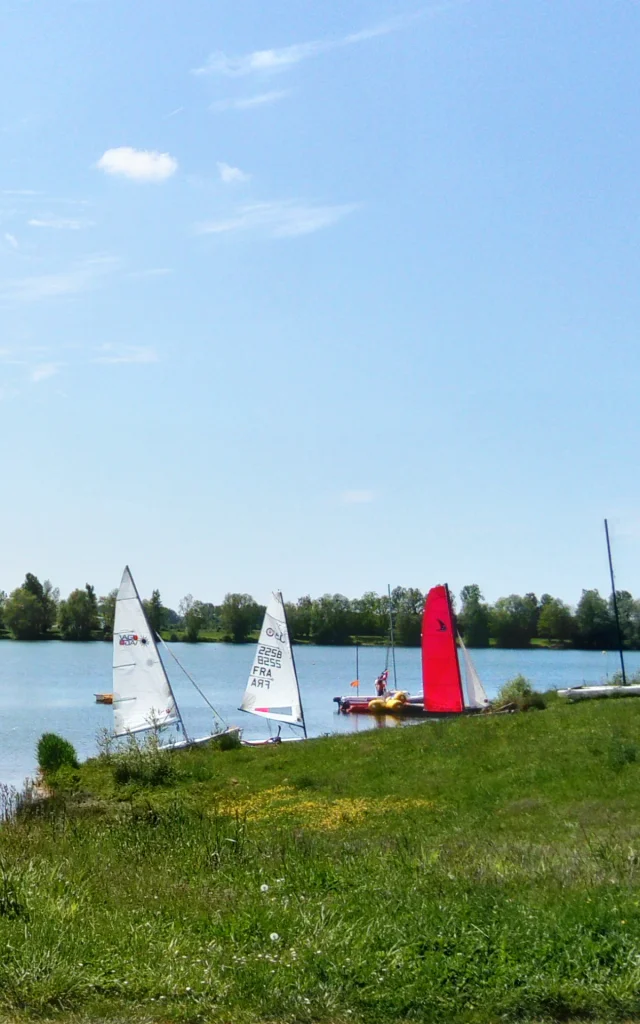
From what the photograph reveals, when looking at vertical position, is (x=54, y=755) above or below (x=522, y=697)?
below

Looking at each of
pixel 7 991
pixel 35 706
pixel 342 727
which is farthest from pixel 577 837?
pixel 35 706

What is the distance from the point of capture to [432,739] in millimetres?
25625

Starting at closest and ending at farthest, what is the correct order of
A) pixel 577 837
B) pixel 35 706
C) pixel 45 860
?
1. pixel 45 860
2. pixel 577 837
3. pixel 35 706

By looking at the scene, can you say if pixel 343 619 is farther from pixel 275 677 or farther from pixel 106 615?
pixel 275 677

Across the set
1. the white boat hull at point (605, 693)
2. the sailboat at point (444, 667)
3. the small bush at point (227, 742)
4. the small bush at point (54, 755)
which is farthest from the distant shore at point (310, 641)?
the small bush at point (54, 755)

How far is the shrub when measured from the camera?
32.7m

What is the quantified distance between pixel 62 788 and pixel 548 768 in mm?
10630

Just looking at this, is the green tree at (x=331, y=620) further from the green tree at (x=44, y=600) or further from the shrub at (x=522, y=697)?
the shrub at (x=522, y=697)

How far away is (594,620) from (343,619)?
35.9 metres

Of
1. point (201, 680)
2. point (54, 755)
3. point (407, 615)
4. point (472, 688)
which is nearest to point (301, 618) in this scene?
point (407, 615)

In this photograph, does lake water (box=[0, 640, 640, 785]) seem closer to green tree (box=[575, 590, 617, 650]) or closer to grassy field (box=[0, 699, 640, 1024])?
green tree (box=[575, 590, 617, 650])

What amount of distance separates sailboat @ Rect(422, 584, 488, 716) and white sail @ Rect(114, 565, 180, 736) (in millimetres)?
11519

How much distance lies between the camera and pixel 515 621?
5527 inches

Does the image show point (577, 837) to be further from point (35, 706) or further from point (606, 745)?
point (35, 706)
